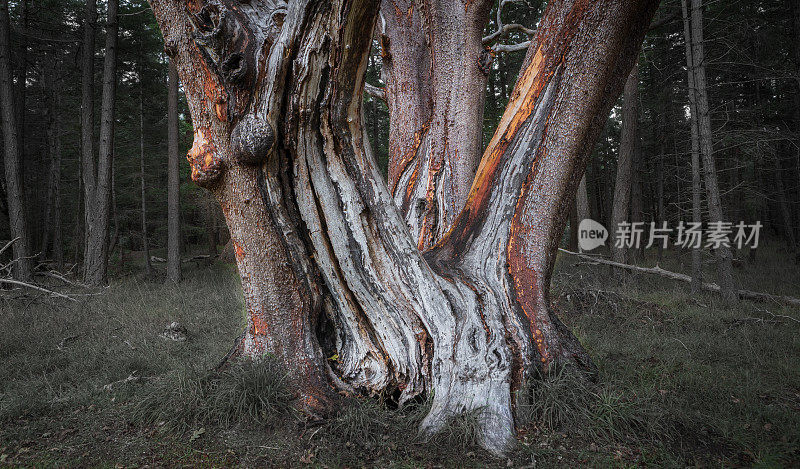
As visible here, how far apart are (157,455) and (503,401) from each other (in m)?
2.23

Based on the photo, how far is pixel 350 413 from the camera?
2.88m

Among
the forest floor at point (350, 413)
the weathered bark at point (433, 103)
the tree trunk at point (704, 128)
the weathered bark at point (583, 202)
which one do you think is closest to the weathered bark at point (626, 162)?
the weathered bark at point (583, 202)

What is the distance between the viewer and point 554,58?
3.46 meters

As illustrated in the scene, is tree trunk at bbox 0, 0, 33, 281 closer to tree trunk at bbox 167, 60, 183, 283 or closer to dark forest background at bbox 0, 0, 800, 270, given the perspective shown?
dark forest background at bbox 0, 0, 800, 270

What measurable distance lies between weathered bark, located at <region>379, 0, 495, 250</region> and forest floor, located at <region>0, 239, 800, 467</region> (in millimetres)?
2251

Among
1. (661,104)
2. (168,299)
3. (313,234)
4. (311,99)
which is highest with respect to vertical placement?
(661,104)

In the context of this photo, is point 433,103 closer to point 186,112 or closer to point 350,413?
point 350,413

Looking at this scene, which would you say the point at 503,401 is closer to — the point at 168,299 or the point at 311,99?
the point at 311,99

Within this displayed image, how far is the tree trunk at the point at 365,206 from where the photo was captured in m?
2.76

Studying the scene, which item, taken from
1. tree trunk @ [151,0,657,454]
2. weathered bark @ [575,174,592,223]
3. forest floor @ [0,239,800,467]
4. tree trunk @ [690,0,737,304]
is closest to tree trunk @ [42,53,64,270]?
forest floor @ [0,239,800,467]

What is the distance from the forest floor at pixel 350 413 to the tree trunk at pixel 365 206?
229 mm

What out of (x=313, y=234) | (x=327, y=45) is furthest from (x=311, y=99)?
(x=313, y=234)

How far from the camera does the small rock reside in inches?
219

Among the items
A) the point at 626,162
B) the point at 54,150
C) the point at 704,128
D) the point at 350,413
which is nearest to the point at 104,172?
the point at 54,150
